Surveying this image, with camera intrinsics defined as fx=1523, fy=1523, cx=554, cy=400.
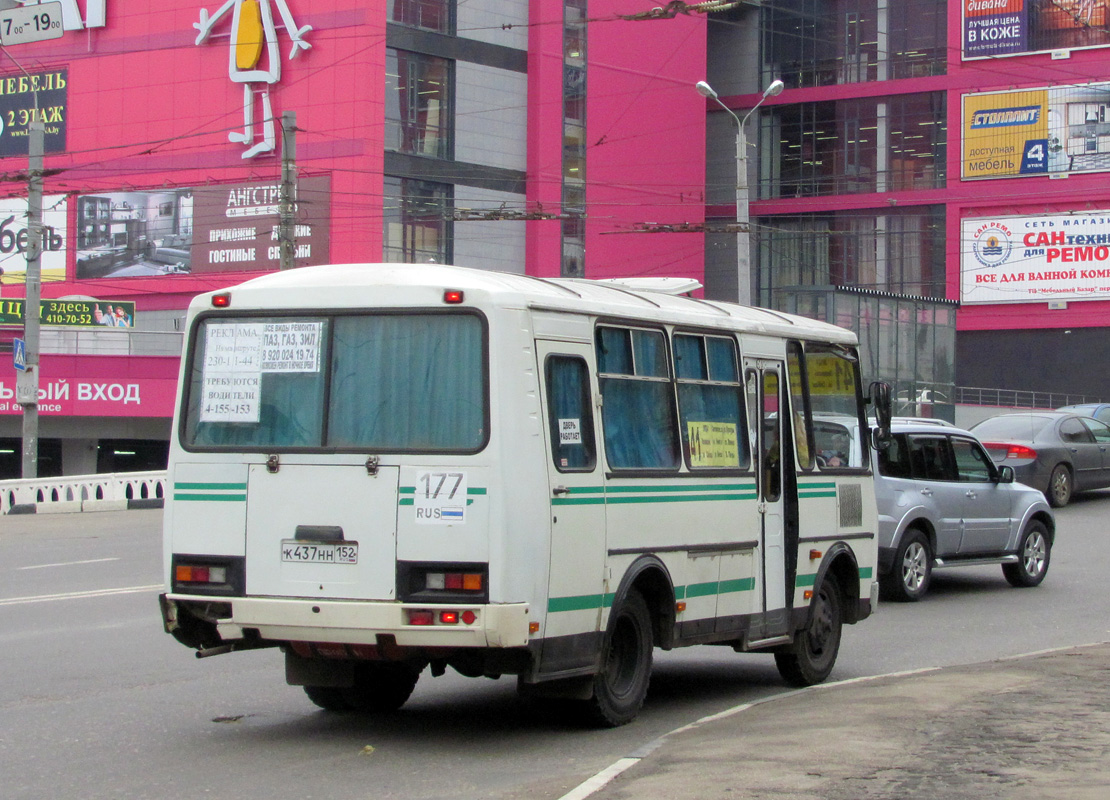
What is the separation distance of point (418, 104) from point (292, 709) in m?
45.1

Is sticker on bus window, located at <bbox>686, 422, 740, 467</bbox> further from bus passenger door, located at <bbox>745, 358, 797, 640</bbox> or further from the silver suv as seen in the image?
the silver suv

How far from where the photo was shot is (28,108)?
195ft

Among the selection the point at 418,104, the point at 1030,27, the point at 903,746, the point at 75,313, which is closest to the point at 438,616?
the point at 903,746

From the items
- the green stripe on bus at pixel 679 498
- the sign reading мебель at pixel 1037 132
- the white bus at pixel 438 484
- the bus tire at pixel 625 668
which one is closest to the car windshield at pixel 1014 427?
the green stripe on bus at pixel 679 498

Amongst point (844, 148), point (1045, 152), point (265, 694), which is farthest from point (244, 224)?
point (265, 694)

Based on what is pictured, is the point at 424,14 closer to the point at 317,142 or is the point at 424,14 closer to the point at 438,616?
the point at 317,142

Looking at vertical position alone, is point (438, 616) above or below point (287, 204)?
below

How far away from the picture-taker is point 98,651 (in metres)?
11.6

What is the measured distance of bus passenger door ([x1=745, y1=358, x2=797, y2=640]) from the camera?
1012cm

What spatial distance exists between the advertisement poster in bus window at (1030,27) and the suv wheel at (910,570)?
49.8 meters

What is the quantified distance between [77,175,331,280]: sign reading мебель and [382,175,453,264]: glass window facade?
6.97ft

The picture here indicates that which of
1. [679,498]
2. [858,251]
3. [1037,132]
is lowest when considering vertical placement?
[679,498]

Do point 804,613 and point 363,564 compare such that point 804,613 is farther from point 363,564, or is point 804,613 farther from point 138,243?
point 138,243

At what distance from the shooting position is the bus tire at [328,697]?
910cm
